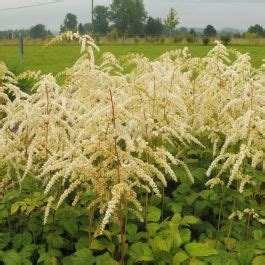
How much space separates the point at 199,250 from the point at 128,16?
175 metres

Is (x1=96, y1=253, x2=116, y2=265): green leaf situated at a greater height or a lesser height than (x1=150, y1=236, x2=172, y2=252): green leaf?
lesser

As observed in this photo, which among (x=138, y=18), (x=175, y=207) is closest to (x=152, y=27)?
(x=138, y=18)

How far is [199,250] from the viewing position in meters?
4.13

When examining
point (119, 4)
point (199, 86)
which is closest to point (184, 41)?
point (199, 86)

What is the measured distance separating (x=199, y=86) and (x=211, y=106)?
1615mm

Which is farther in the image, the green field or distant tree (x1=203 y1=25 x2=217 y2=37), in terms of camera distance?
distant tree (x1=203 y1=25 x2=217 y2=37)

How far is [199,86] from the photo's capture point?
8086 mm

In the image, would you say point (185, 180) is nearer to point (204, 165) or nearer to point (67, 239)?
point (204, 165)

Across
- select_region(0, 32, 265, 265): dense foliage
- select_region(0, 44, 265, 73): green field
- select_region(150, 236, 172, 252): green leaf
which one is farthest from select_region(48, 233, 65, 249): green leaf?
select_region(0, 44, 265, 73): green field

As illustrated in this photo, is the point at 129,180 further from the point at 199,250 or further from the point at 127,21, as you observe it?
the point at 127,21

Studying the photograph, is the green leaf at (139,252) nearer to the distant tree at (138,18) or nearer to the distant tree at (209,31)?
the distant tree at (209,31)

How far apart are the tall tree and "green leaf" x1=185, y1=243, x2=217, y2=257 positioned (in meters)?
166

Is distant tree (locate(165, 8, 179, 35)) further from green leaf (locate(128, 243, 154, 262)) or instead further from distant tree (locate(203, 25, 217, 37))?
green leaf (locate(128, 243, 154, 262))

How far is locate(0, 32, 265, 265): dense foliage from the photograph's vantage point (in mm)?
4309
